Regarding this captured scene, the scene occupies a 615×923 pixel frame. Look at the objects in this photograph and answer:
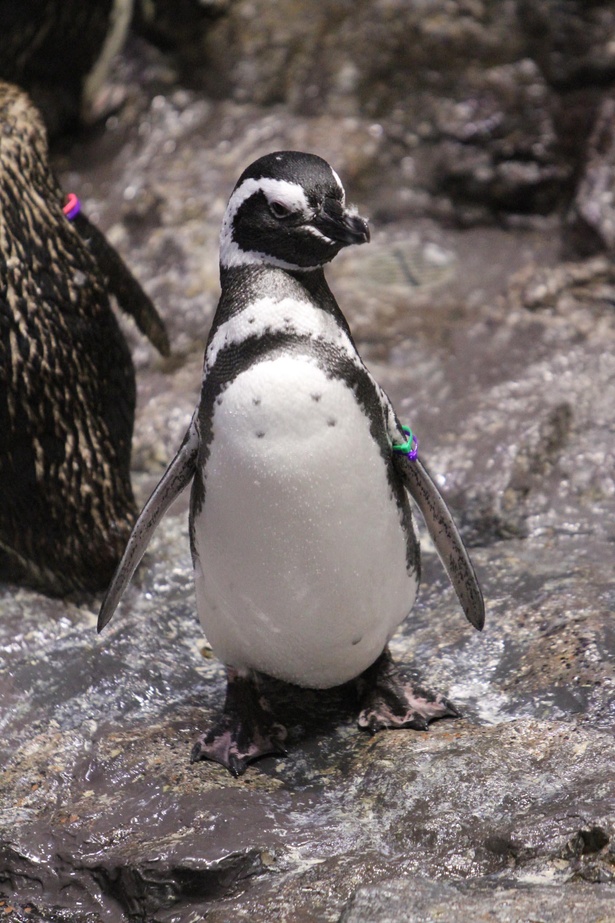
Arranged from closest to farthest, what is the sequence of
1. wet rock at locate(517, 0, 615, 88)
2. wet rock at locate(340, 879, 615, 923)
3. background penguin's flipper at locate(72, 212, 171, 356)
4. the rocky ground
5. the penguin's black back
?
1. wet rock at locate(340, 879, 615, 923)
2. the rocky ground
3. the penguin's black back
4. background penguin's flipper at locate(72, 212, 171, 356)
5. wet rock at locate(517, 0, 615, 88)

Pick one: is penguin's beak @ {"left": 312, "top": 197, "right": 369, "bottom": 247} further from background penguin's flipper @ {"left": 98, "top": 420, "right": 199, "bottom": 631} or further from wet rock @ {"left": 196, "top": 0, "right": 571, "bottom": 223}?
wet rock @ {"left": 196, "top": 0, "right": 571, "bottom": 223}

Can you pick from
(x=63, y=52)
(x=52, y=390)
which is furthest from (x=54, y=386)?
(x=63, y=52)

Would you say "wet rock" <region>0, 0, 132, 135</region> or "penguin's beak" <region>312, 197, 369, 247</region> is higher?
"penguin's beak" <region>312, 197, 369, 247</region>

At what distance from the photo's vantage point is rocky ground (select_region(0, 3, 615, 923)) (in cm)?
204

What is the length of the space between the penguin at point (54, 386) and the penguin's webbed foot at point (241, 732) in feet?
2.75

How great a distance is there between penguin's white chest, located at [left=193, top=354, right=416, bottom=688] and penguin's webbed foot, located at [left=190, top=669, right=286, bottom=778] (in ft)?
0.24

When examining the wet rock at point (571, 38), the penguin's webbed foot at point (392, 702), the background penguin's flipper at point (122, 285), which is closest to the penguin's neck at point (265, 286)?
the penguin's webbed foot at point (392, 702)

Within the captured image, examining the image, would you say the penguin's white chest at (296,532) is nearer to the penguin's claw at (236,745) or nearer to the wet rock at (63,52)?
the penguin's claw at (236,745)

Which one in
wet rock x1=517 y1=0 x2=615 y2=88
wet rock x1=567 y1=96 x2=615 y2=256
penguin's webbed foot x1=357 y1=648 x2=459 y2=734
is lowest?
wet rock x1=567 y1=96 x2=615 y2=256

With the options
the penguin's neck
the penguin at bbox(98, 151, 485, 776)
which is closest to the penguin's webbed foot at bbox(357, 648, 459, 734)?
the penguin at bbox(98, 151, 485, 776)

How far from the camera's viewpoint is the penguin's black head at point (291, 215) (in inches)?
84.9

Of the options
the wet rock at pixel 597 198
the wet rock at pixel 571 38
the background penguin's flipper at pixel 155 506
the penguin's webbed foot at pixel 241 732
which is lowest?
the wet rock at pixel 597 198

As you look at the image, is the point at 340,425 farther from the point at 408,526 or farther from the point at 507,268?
the point at 507,268

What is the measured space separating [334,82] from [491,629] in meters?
3.20
